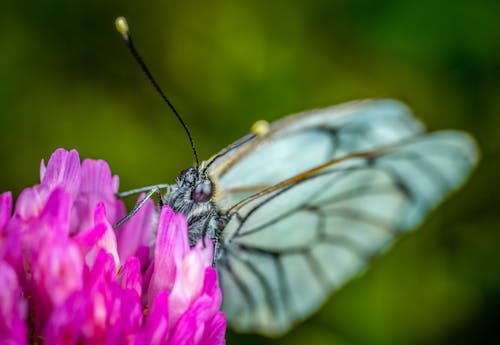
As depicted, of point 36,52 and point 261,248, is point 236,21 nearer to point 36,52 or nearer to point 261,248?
point 36,52

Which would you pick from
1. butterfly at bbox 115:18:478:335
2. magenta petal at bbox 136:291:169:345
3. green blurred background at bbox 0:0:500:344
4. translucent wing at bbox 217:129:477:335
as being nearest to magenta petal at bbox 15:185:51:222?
magenta petal at bbox 136:291:169:345

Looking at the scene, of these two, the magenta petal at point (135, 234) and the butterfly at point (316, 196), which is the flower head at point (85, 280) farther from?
the butterfly at point (316, 196)

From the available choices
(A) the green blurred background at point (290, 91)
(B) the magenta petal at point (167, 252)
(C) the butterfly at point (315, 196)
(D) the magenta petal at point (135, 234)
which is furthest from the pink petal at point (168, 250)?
(A) the green blurred background at point (290, 91)

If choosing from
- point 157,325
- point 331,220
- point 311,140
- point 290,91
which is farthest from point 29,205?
point 290,91

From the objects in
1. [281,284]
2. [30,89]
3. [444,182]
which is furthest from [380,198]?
[30,89]

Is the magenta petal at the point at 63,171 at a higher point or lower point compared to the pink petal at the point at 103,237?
higher

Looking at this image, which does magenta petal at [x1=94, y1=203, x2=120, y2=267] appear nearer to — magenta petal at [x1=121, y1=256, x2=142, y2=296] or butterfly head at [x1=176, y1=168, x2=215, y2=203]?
magenta petal at [x1=121, y1=256, x2=142, y2=296]

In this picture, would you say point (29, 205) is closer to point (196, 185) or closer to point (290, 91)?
point (196, 185)
